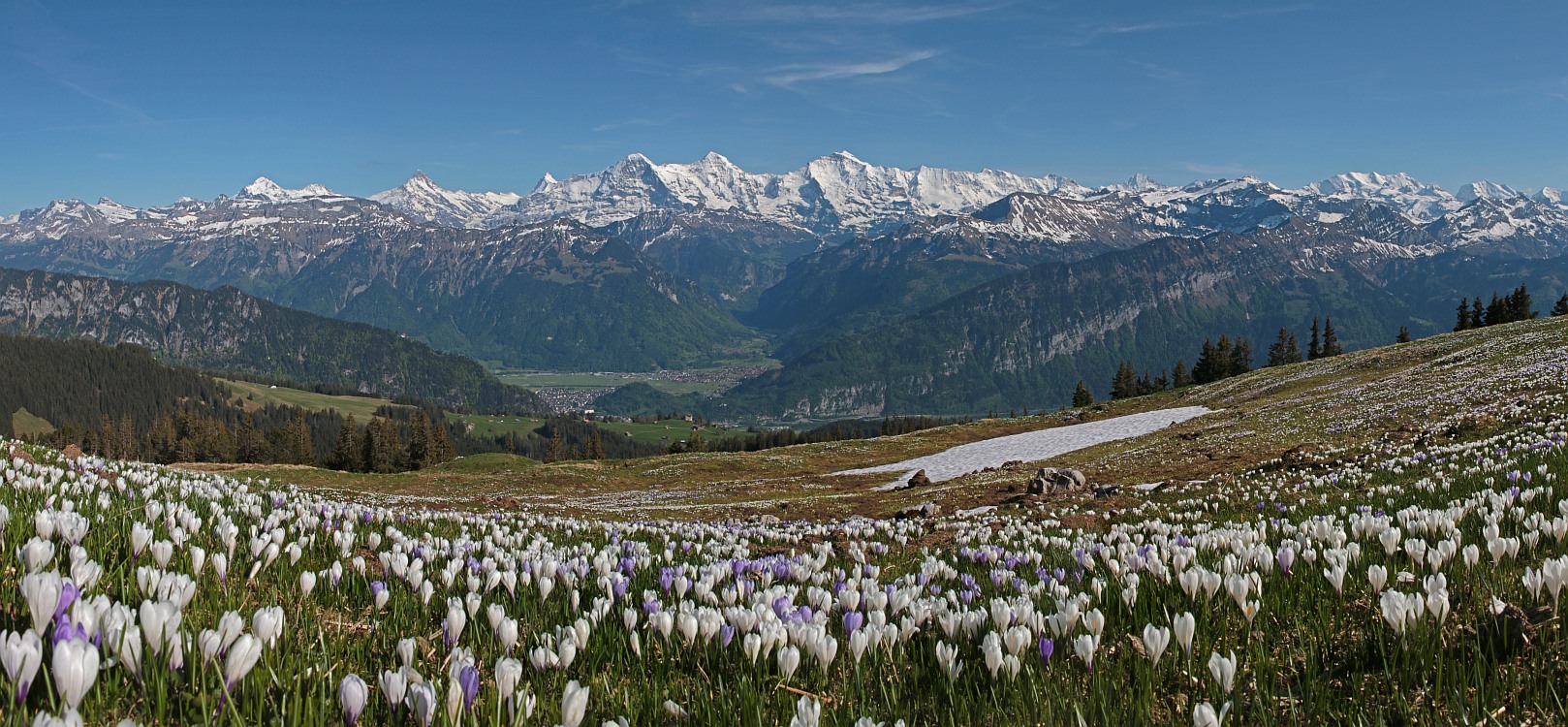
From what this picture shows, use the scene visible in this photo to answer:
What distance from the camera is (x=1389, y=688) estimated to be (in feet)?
10.6

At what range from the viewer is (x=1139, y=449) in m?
48.1

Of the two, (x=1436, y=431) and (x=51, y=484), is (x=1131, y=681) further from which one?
(x=1436, y=431)

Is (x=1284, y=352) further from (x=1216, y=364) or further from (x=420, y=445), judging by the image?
(x=420, y=445)

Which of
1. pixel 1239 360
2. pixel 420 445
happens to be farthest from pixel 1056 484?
pixel 1239 360

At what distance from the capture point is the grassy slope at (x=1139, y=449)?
3353 cm

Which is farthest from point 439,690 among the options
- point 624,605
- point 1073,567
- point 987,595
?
point 1073,567

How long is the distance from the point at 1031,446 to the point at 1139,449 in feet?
45.3

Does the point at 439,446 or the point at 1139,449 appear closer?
the point at 1139,449

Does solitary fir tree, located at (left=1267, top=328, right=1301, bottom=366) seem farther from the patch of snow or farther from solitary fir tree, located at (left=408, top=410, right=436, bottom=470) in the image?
solitary fir tree, located at (left=408, top=410, right=436, bottom=470)

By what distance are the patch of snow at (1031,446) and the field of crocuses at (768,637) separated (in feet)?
148

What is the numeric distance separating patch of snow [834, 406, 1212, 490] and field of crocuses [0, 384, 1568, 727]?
45.2 metres

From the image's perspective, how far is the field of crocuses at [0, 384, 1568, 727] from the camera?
2531 millimetres

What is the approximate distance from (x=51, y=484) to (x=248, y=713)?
732 centimetres

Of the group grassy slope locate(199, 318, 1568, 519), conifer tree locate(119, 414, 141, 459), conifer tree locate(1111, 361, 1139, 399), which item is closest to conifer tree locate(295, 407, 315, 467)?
conifer tree locate(119, 414, 141, 459)
